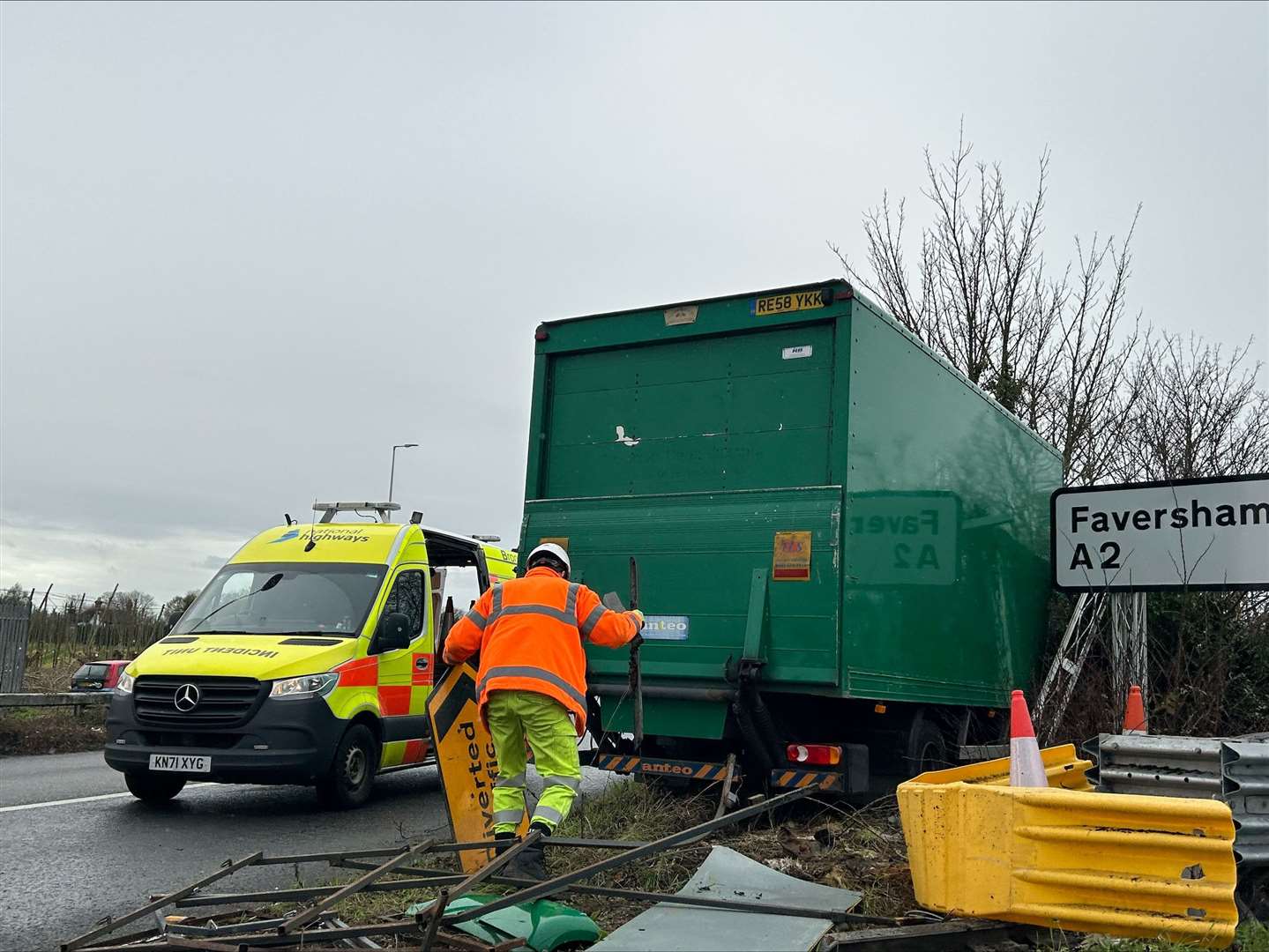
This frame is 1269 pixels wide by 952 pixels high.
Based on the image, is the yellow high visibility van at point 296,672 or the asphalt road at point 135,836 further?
the yellow high visibility van at point 296,672

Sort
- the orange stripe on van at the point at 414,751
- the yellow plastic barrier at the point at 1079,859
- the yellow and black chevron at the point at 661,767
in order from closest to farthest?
1. the yellow plastic barrier at the point at 1079,859
2. the yellow and black chevron at the point at 661,767
3. the orange stripe on van at the point at 414,751

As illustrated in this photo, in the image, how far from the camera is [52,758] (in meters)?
12.8

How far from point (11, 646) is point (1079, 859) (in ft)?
50.5

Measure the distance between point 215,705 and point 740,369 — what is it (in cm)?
449

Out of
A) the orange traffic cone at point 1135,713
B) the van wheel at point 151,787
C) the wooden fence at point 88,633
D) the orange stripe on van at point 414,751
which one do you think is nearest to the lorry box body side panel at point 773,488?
the orange traffic cone at point 1135,713

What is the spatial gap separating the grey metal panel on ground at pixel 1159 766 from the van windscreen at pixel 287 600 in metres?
5.82

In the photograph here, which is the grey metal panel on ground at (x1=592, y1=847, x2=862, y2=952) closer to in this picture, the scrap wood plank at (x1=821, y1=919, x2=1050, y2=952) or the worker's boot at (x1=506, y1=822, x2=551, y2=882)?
the scrap wood plank at (x1=821, y1=919, x2=1050, y2=952)

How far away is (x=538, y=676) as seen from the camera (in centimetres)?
571

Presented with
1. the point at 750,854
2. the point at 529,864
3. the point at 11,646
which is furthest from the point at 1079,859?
the point at 11,646

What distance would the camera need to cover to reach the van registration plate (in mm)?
8414

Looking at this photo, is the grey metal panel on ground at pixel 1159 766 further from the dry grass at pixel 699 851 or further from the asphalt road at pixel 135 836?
the asphalt road at pixel 135 836

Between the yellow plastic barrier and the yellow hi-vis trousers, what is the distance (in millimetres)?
1759

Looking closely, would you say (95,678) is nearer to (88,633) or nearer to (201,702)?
(88,633)

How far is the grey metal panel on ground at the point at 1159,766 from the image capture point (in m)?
5.19
